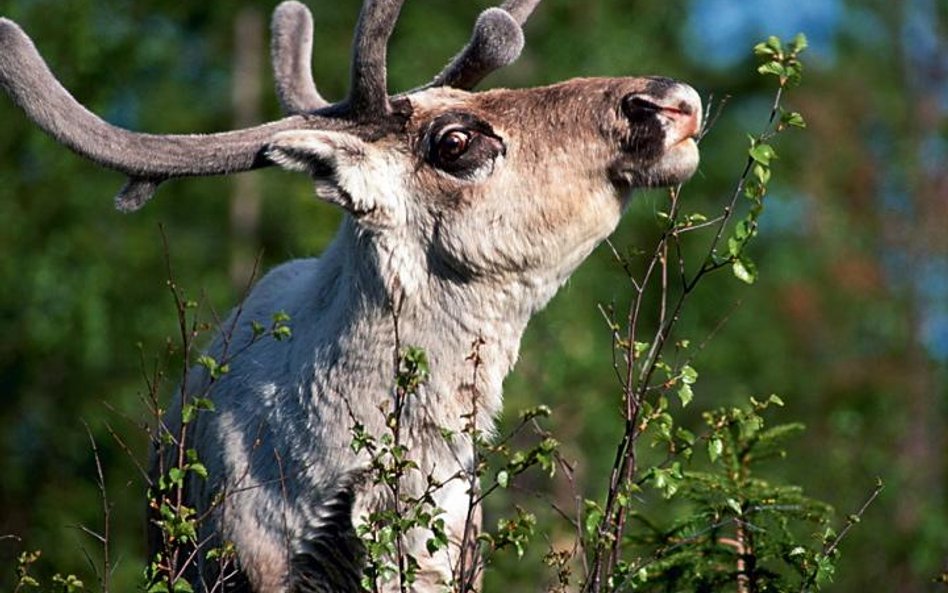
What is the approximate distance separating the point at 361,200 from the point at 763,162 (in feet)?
5.01

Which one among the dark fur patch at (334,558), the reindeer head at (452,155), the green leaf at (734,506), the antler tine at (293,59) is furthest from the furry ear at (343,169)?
the green leaf at (734,506)

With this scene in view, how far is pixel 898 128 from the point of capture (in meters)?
37.2

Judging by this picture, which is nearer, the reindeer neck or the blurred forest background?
the reindeer neck

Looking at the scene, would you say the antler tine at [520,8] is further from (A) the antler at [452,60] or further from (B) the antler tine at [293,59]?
(B) the antler tine at [293,59]

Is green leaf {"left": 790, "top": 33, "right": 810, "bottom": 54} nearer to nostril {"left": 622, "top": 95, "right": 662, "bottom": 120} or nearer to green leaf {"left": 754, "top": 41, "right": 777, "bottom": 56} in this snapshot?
green leaf {"left": 754, "top": 41, "right": 777, "bottom": 56}

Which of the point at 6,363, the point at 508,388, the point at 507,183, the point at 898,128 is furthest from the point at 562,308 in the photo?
the point at 898,128

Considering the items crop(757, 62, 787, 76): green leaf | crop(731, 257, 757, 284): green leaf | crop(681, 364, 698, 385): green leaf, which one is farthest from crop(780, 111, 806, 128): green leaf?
crop(681, 364, 698, 385): green leaf

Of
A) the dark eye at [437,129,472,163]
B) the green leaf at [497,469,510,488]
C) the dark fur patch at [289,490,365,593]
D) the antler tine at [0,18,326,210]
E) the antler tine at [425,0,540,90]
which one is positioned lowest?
the green leaf at [497,469,510,488]

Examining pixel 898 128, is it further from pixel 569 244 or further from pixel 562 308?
pixel 569 244

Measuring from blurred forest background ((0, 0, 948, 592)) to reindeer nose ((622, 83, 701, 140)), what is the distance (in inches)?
7.3

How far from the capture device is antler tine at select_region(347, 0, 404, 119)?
729 centimetres

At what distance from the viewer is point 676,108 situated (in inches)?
280

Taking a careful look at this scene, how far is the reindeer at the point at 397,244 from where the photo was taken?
281 inches

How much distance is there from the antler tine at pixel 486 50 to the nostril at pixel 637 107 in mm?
753
